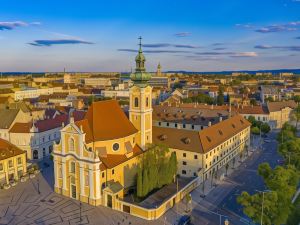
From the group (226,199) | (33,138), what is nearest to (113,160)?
(226,199)

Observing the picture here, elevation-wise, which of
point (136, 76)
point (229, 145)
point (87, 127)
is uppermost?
point (136, 76)

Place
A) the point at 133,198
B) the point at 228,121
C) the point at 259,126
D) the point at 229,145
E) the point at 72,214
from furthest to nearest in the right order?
1. the point at 259,126
2. the point at 228,121
3. the point at 229,145
4. the point at 133,198
5. the point at 72,214

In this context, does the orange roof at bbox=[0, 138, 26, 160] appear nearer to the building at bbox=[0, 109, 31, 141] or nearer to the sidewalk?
the building at bbox=[0, 109, 31, 141]

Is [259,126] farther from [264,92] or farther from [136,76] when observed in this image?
[264,92]

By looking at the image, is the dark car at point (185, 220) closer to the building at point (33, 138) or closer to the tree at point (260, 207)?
the tree at point (260, 207)

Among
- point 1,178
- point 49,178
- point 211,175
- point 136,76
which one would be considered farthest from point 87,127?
point 211,175

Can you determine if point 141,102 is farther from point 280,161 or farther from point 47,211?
point 280,161
